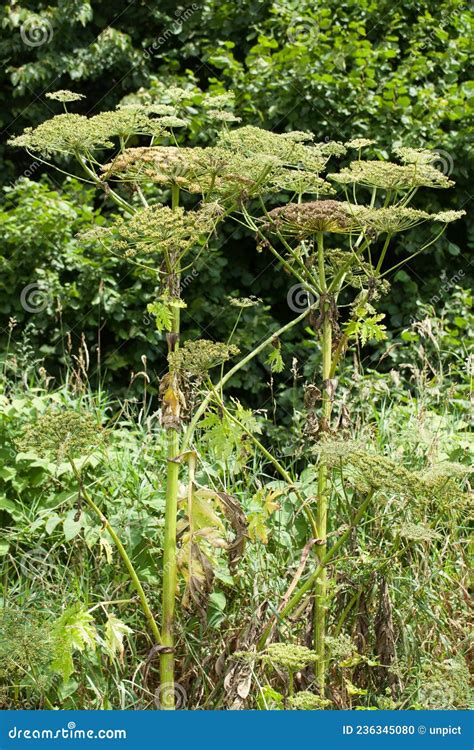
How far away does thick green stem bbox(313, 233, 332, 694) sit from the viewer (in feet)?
11.4

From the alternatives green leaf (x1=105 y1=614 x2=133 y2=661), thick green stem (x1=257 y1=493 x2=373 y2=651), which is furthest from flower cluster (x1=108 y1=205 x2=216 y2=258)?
green leaf (x1=105 y1=614 x2=133 y2=661)

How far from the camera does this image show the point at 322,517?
354 centimetres

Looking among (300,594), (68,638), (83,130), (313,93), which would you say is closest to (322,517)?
(300,594)

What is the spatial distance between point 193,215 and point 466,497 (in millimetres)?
1245

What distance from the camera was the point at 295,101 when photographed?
7.31 metres

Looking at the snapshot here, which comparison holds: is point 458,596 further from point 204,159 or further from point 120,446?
point 204,159

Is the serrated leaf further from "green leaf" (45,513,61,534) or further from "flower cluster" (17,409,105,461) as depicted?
"flower cluster" (17,409,105,461)

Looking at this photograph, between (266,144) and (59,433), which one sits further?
(266,144)

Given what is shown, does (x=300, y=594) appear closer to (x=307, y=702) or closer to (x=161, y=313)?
(x=307, y=702)

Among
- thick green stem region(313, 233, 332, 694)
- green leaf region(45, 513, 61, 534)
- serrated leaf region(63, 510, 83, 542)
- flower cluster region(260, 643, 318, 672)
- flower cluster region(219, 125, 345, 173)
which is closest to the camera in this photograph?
flower cluster region(260, 643, 318, 672)

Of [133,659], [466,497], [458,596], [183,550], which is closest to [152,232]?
[183,550]

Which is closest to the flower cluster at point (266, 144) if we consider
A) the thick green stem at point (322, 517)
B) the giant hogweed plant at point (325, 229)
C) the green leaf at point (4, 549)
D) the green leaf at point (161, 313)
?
the giant hogweed plant at point (325, 229)

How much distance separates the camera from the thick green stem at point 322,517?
11.4 feet

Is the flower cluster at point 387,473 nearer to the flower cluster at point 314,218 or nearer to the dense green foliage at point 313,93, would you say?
the flower cluster at point 314,218
